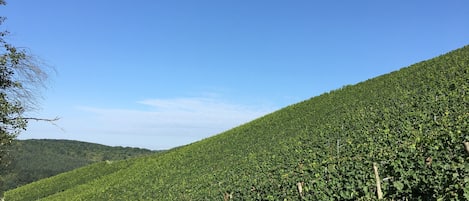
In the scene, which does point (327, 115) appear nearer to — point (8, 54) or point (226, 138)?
point (226, 138)

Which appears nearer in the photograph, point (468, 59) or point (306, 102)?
point (468, 59)

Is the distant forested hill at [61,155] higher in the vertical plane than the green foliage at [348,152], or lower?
higher

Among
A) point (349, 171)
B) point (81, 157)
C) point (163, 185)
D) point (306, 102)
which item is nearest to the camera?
point (349, 171)

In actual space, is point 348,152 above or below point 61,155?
below

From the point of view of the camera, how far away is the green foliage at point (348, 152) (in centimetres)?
970

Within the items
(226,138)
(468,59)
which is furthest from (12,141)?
(468,59)

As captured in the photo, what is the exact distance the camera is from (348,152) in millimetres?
18500

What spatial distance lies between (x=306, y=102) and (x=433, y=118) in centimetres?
2530

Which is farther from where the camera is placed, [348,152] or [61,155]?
[61,155]

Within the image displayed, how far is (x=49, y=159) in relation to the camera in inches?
5335

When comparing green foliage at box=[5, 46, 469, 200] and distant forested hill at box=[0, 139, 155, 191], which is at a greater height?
distant forested hill at box=[0, 139, 155, 191]

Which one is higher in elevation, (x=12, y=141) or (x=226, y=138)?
(x=226, y=138)

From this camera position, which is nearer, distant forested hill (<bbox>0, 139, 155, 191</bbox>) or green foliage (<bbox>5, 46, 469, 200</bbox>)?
green foliage (<bbox>5, 46, 469, 200</bbox>)

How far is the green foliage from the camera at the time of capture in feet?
31.8
